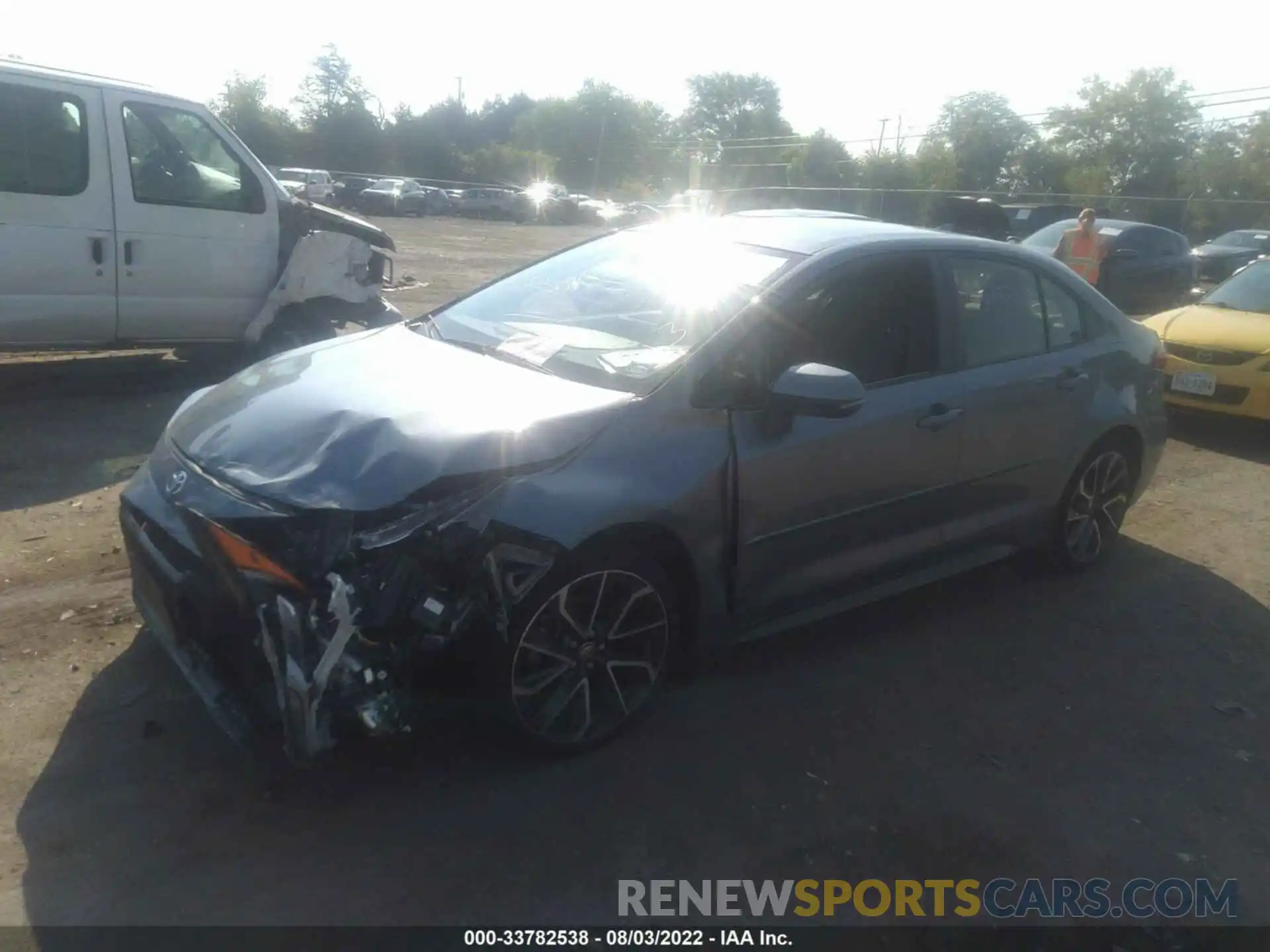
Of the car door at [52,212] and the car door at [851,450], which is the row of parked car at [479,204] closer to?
the car door at [52,212]

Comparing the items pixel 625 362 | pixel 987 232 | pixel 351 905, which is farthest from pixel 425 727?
pixel 987 232

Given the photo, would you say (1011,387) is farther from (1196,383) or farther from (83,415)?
(83,415)

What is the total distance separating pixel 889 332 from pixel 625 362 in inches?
47.9

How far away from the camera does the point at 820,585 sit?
4215 millimetres

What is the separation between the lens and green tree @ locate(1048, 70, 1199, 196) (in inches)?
2199

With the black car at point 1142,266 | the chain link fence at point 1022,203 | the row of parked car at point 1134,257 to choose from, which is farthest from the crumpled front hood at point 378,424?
the chain link fence at point 1022,203

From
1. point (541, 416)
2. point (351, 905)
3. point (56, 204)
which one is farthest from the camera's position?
point (56, 204)

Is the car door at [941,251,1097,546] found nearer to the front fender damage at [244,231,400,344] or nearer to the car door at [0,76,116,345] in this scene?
the front fender damage at [244,231,400,344]

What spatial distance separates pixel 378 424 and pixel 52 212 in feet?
16.5

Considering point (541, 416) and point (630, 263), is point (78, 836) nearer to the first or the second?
point (541, 416)

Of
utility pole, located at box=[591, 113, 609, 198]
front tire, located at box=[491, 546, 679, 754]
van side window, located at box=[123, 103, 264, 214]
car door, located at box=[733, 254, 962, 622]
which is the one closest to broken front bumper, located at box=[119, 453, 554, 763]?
front tire, located at box=[491, 546, 679, 754]

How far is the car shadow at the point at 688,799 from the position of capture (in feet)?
9.77

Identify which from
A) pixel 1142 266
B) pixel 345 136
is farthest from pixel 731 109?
pixel 1142 266

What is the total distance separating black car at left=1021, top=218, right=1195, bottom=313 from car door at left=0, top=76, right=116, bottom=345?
483 inches
